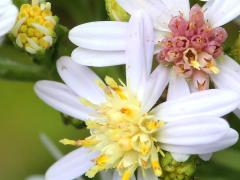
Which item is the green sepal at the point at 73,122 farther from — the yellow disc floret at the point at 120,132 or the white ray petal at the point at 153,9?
the white ray petal at the point at 153,9

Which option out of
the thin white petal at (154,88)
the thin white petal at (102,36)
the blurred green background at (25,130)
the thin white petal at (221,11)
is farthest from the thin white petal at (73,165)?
the blurred green background at (25,130)

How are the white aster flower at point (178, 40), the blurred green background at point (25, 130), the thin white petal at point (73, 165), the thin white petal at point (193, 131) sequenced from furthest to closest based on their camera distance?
the blurred green background at point (25, 130), the thin white petal at point (73, 165), the white aster flower at point (178, 40), the thin white petal at point (193, 131)

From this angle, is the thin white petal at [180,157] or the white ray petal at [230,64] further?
the white ray petal at [230,64]

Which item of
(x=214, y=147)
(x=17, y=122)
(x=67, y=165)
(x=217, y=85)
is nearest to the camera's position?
(x=214, y=147)

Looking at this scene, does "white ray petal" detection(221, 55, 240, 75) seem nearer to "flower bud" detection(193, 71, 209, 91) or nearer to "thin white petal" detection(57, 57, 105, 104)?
"flower bud" detection(193, 71, 209, 91)

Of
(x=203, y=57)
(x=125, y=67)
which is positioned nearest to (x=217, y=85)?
(x=203, y=57)

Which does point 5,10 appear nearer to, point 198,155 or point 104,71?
point 104,71

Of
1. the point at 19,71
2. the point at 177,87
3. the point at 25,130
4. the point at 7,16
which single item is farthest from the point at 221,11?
the point at 25,130
